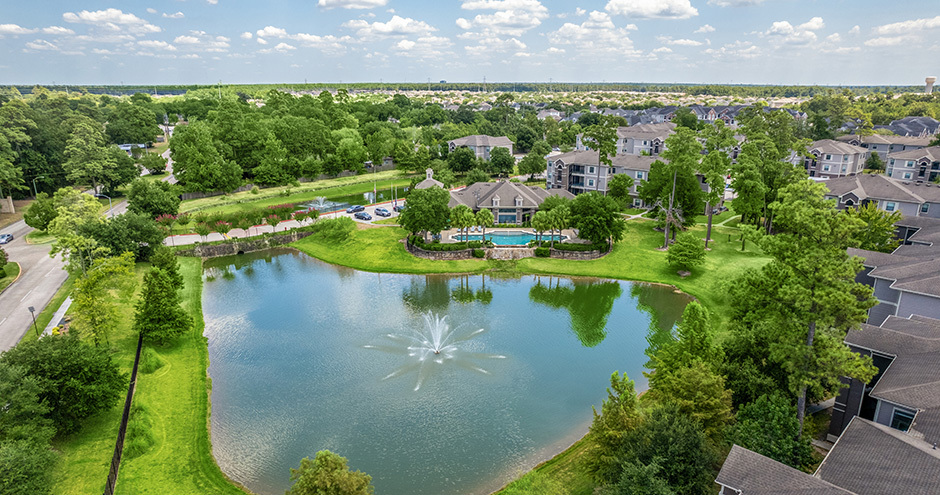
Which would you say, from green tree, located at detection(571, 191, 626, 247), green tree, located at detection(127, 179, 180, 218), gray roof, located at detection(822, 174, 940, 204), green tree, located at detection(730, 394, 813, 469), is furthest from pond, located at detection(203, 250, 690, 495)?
gray roof, located at detection(822, 174, 940, 204)

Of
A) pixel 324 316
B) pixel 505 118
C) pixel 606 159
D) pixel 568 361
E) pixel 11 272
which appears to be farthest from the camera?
pixel 505 118

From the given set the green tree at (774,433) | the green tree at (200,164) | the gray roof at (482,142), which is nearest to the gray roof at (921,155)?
the gray roof at (482,142)

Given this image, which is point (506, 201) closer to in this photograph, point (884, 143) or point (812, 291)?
point (812, 291)

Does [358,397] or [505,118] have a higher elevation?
[505,118]

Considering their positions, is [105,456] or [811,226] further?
[105,456]

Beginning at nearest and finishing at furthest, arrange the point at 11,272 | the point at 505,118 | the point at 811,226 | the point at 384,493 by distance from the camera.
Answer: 1. the point at 811,226
2. the point at 384,493
3. the point at 11,272
4. the point at 505,118

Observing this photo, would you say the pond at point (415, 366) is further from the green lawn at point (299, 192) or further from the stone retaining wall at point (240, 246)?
the green lawn at point (299, 192)

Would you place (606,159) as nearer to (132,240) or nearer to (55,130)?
(132,240)

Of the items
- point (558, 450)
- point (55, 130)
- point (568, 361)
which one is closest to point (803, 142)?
point (568, 361)
